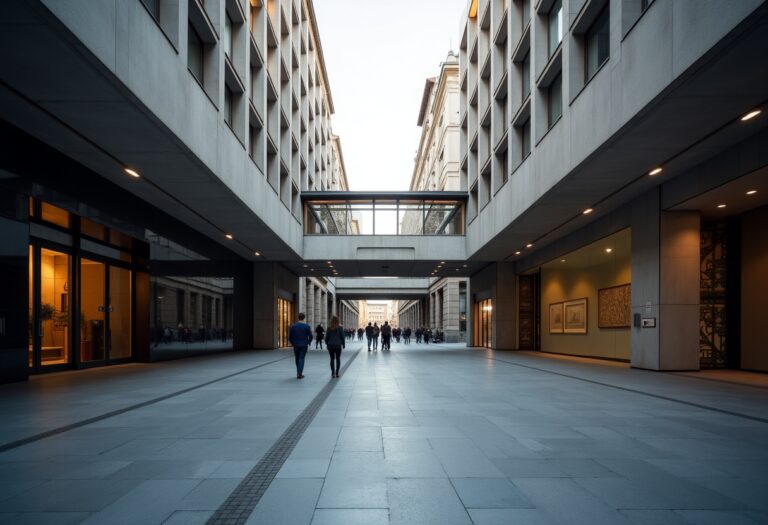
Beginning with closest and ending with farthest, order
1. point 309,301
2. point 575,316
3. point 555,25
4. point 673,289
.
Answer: point 673,289, point 555,25, point 575,316, point 309,301

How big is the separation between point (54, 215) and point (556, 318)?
21809 millimetres

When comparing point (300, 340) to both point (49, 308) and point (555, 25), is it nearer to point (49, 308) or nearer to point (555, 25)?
point (49, 308)

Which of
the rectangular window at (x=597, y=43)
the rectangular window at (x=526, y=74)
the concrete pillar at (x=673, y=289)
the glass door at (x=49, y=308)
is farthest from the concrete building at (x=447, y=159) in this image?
the glass door at (x=49, y=308)

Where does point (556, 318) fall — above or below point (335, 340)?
below

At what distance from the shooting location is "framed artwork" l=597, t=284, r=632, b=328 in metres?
20.3

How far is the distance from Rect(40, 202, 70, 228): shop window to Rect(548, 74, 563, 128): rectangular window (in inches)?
562

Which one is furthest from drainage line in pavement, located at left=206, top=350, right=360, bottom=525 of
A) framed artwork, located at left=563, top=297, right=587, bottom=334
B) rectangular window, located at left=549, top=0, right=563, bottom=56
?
framed artwork, located at left=563, top=297, right=587, bottom=334

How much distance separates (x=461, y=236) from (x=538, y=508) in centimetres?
2567

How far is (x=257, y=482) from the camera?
5.07m

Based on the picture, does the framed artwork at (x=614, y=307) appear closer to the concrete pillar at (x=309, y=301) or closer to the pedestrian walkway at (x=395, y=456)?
the pedestrian walkway at (x=395, y=456)

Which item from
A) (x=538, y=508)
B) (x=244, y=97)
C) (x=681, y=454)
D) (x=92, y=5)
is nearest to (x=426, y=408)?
(x=681, y=454)

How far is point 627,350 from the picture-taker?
20.2 metres

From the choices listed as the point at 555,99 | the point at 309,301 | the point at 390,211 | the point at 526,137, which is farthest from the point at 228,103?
the point at 309,301

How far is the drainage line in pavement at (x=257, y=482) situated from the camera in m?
4.21
